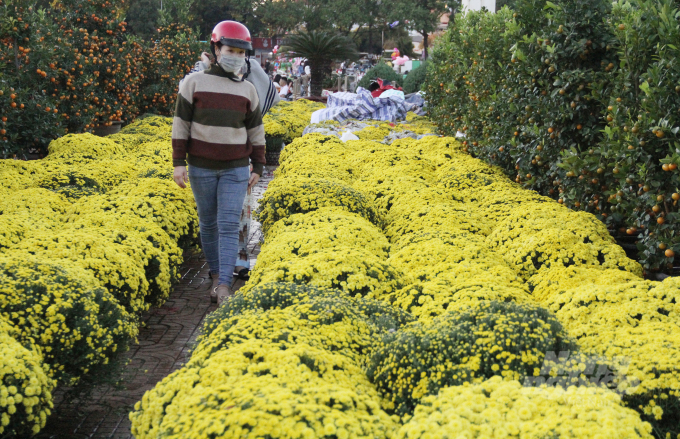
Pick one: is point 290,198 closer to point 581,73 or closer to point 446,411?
point 581,73

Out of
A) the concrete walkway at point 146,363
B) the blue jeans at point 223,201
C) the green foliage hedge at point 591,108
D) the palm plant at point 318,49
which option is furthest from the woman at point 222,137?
the palm plant at point 318,49

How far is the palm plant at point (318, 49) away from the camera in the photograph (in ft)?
74.5

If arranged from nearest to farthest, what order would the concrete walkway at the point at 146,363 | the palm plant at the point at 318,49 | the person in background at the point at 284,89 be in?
the concrete walkway at the point at 146,363
the palm plant at the point at 318,49
the person in background at the point at 284,89

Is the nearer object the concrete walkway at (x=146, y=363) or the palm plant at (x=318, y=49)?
the concrete walkway at (x=146, y=363)

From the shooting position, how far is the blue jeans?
5008 mm

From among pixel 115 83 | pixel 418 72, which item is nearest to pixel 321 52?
pixel 418 72

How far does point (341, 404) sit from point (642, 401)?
1282 millimetres

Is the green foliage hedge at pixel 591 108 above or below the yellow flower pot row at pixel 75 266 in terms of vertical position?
above

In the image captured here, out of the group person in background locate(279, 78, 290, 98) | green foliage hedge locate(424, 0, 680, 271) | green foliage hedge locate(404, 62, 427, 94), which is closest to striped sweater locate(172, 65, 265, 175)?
green foliage hedge locate(424, 0, 680, 271)

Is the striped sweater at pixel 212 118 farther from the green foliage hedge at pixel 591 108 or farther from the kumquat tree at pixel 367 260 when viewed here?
the green foliage hedge at pixel 591 108

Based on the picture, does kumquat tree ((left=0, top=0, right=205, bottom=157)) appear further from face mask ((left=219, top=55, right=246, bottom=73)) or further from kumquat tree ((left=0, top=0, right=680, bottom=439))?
face mask ((left=219, top=55, right=246, bottom=73))

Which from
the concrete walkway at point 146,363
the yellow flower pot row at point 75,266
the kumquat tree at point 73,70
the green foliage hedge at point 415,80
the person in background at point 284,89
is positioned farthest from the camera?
the person in background at point 284,89

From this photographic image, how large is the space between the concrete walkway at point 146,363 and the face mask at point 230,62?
1983 millimetres

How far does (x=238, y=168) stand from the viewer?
16.5 ft
